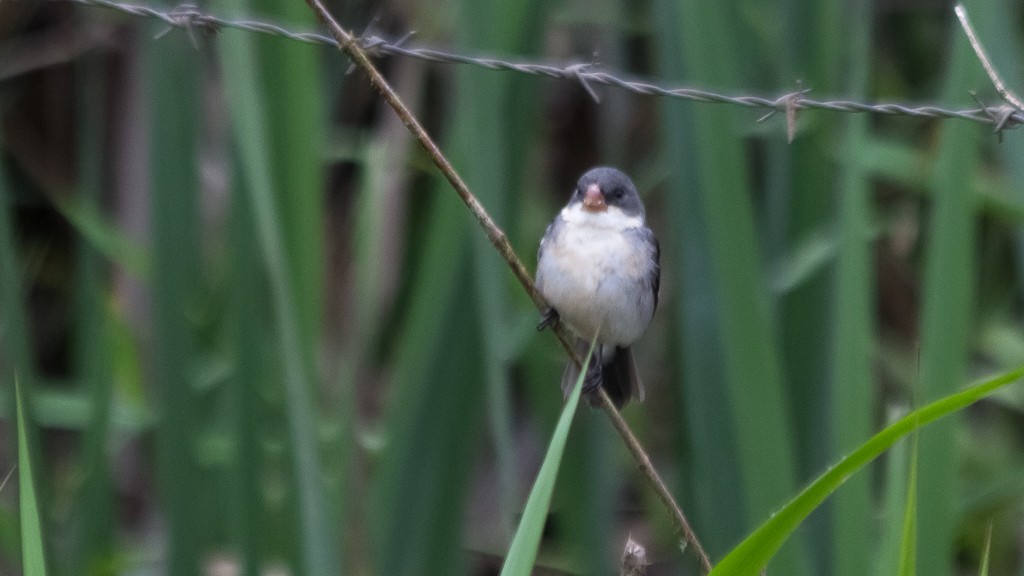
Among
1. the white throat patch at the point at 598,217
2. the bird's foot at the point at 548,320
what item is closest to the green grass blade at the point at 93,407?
the bird's foot at the point at 548,320

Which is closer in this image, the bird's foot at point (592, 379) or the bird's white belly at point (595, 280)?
the bird's foot at point (592, 379)

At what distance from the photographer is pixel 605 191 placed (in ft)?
8.87

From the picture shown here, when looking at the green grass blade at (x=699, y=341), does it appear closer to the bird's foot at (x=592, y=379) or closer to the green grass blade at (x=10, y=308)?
the bird's foot at (x=592, y=379)

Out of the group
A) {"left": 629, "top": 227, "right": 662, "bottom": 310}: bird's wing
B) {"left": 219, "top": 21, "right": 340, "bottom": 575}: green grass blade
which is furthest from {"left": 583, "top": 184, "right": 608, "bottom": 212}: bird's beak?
{"left": 219, "top": 21, "right": 340, "bottom": 575}: green grass blade

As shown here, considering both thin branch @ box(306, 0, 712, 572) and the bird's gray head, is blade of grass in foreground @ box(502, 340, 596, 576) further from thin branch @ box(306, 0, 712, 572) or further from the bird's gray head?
the bird's gray head

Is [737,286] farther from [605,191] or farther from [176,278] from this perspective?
[176,278]

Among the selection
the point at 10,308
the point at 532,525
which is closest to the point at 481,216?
the point at 532,525

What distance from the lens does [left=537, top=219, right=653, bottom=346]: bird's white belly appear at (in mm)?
2682

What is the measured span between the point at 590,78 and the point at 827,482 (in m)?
0.89

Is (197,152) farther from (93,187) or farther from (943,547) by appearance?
(943,547)

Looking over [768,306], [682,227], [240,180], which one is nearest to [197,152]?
[240,180]

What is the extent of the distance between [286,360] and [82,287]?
2.64 ft

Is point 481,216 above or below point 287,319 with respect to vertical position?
above

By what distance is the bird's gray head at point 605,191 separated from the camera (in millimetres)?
2670
